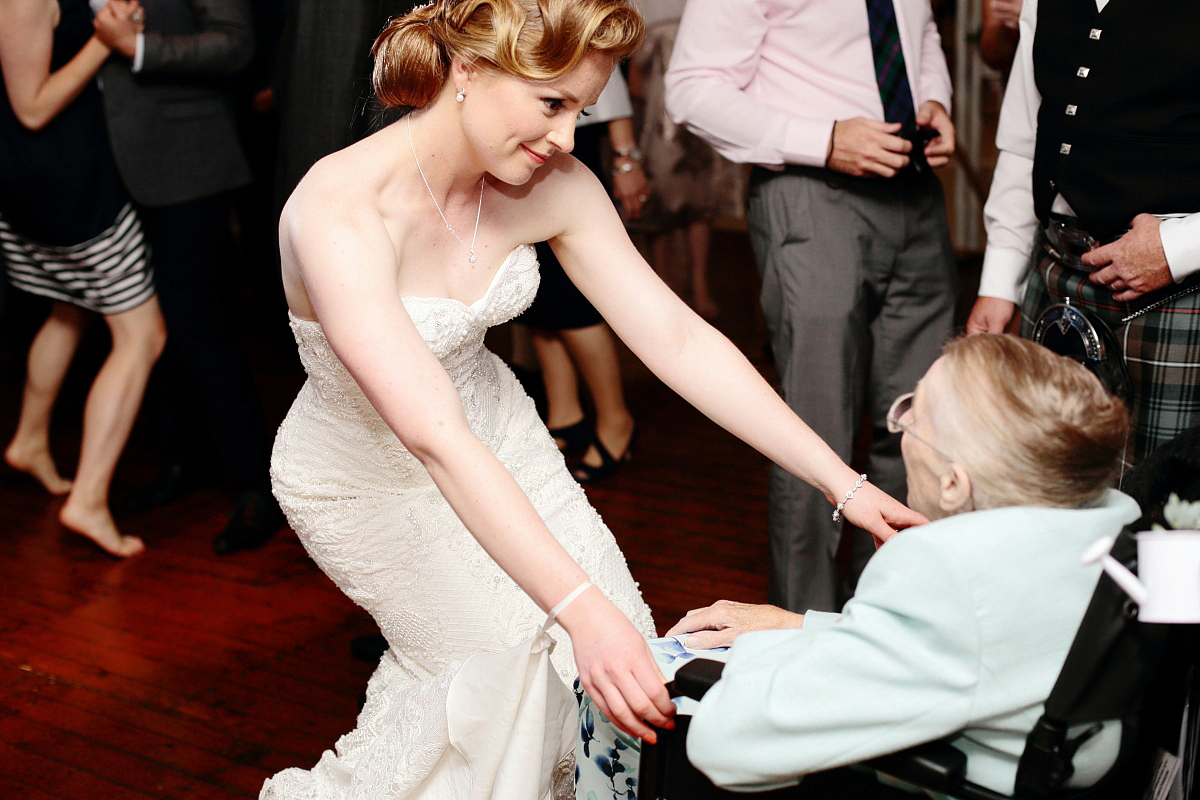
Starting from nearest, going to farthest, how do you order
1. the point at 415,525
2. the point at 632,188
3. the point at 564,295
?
the point at 415,525 → the point at 564,295 → the point at 632,188

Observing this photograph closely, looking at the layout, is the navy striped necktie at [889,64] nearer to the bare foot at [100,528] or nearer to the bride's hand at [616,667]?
the bride's hand at [616,667]

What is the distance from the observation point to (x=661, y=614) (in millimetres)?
2852

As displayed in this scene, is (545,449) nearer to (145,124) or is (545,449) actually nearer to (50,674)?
(50,674)

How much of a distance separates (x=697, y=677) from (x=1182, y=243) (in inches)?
48.7

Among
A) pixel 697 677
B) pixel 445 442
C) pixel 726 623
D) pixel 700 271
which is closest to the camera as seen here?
pixel 697 677

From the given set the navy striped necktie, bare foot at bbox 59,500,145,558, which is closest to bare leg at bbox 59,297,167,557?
bare foot at bbox 59,500,145,558

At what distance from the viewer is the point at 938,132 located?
2473 mm

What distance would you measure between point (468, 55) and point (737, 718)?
0.94 meters

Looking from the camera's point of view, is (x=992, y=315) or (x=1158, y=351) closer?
(x=1158, y=351)

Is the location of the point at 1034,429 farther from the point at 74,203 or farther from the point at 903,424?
the point at 74,203

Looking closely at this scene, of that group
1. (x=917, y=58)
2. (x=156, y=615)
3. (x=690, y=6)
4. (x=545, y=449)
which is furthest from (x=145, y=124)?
(x=917, y=58)

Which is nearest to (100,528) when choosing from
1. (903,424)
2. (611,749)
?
(611,749)

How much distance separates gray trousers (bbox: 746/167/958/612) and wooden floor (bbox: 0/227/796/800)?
0.48 m

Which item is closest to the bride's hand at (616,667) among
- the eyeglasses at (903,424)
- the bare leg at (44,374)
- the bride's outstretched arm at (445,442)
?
the bride's outstretched arm at (445,442)
